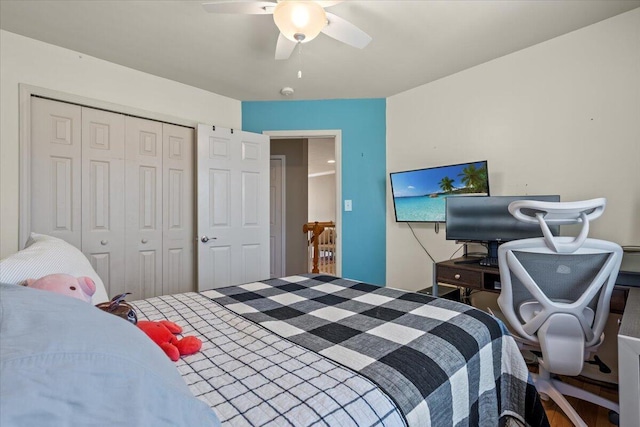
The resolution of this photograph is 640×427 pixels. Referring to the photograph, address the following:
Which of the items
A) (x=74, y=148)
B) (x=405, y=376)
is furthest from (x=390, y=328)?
(x=74, y=148)

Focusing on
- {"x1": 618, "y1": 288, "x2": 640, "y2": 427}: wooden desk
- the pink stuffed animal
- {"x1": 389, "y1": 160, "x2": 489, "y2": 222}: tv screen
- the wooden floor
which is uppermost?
{"x1": 389, "y1": 160, "x2": 489, "y2": 222}: tv screen

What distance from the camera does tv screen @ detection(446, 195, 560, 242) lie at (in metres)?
2.20

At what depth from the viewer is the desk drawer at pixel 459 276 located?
2098 millimetres

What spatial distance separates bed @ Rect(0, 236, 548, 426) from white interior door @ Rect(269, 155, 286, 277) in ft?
9.92

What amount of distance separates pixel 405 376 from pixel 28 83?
3.11m

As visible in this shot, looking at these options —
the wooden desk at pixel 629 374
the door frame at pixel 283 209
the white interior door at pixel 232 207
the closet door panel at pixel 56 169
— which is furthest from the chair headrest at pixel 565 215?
the door frame at pixel 283 209

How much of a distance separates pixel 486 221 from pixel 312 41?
1882mm

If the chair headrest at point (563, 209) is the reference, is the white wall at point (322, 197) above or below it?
above

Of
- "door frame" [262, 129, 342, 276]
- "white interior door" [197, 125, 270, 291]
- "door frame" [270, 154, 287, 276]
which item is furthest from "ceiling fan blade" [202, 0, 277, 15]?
"door frame" [270, 154, 287, 276]

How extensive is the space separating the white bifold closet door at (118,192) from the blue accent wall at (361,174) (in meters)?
1.46

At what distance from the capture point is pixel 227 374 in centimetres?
83

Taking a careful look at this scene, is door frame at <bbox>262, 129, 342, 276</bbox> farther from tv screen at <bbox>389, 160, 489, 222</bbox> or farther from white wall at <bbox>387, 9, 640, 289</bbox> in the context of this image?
white wall at <bbox>387, 9, 640, 289</bbox>

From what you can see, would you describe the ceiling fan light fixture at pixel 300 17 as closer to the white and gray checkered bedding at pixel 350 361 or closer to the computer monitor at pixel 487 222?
the white and gray checkered bedding at pixel 350 361

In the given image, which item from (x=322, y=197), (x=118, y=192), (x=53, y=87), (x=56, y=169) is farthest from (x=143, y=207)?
(x=322, y=197)
